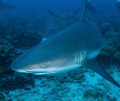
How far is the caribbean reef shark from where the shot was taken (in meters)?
1.69

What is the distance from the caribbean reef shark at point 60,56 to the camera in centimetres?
169

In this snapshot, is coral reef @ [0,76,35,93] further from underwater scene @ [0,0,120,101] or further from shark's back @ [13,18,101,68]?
shark's back @ [13,18,101,68]

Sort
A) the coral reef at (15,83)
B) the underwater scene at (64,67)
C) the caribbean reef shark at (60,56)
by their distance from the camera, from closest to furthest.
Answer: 1. the caribbean reef shark at (60,56)
2. the underwater scene at (64,67)
3. the coral reef at (15,83)

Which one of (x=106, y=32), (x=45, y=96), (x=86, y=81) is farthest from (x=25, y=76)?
(x=106, y=32)

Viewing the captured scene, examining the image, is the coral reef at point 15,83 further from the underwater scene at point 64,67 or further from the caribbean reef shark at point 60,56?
the caribbean reef shark at point 60,56

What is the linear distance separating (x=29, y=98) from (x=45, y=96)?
402 mm

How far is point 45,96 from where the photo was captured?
3348 millimetres

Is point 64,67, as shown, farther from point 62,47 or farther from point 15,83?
point 15,83

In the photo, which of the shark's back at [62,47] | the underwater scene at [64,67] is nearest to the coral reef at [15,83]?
the underwater scene at [64,67]

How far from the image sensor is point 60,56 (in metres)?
1.86

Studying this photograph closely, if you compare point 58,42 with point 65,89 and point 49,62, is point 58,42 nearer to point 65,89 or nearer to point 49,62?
point 49,62

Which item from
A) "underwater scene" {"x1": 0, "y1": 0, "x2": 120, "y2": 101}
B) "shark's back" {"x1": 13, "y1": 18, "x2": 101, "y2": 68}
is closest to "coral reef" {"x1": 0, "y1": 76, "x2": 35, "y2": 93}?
"underwater scene" {"x1": 0, "y1": 0, "x2": 120, "y2": 101}

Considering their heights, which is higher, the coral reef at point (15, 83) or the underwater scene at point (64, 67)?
the underwater scene at point (64, 67)

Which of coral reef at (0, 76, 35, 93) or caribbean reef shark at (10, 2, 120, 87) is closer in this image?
caribbean reef shark at (10, 2, 120, 87)
